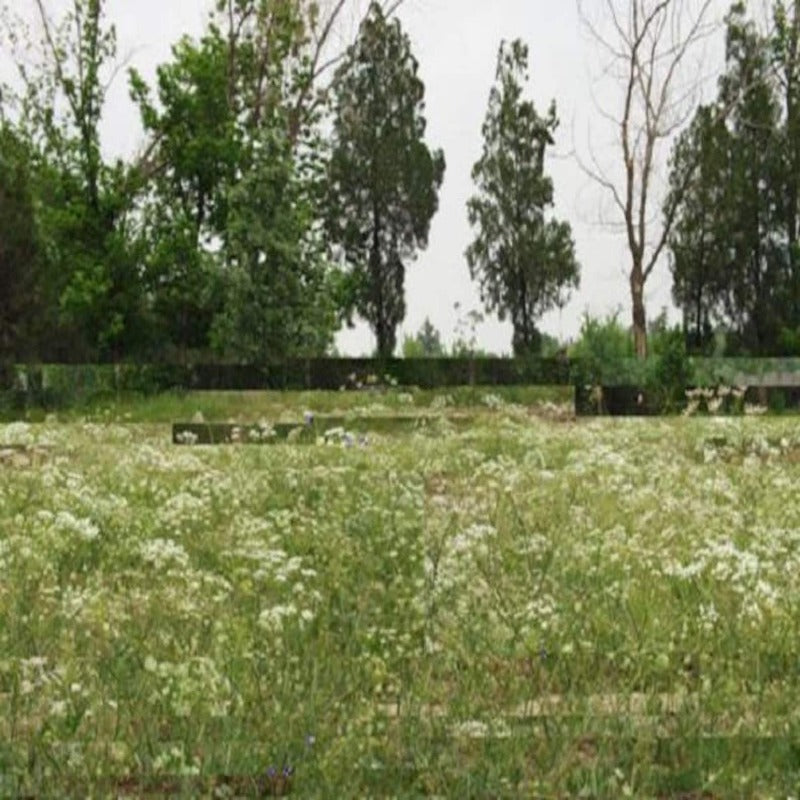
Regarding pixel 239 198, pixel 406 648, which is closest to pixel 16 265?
pixel 239 198

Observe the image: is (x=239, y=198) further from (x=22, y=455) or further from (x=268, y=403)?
(x=22, y=455)

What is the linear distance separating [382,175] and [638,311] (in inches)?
425

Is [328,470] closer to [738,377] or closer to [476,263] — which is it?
[738,377]

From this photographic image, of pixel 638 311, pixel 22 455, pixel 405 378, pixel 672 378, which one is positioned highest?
pixel 638 311

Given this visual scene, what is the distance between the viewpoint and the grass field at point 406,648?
339 cm

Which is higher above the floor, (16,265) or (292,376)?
(16,265)

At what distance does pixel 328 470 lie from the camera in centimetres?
927

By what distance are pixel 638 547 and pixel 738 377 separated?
21.1 meters

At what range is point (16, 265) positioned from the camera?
2275 centimetres

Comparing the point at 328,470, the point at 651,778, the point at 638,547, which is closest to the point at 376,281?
the point at 328,470

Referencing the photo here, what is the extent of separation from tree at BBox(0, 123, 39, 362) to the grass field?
15294 mm

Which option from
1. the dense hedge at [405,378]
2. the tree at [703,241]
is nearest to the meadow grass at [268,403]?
the dense hedge at [405,378]

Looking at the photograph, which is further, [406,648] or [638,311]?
[638,311]

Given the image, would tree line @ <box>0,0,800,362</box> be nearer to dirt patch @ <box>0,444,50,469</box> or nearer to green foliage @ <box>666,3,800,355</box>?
green foliage @ <box>666,3,800,355</box>
